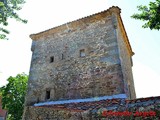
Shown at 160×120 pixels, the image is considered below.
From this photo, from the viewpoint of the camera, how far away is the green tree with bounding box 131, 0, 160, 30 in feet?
23.5

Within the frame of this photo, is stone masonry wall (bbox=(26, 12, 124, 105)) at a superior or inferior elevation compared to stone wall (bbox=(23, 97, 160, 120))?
superior

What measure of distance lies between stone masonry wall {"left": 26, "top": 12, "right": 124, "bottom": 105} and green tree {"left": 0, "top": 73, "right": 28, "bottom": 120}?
27.2 feet

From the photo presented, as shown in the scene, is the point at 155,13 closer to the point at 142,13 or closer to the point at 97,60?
the point at 142,13

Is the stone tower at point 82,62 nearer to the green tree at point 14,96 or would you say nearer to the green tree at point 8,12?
the green tree at point 8,12

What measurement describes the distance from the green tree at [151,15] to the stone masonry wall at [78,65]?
253cm

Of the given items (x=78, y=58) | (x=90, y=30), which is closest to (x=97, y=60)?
(x=78, y=58)

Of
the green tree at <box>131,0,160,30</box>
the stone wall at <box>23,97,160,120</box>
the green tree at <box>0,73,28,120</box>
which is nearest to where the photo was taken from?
the stone wall at <box>23,97,160,120</box>

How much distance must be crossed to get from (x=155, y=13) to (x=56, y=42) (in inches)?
279

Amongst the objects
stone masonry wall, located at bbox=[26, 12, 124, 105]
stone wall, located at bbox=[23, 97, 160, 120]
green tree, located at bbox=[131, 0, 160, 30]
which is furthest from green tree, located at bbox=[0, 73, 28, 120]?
green tree, located at bbox=[131, 0, 160, 30]

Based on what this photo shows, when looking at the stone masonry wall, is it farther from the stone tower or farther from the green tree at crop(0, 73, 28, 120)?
the green tree at crop(0, 73, 28, 120)

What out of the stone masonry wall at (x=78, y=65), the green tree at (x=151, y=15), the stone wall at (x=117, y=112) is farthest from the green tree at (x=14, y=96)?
the green tree at (x=151, y=15)

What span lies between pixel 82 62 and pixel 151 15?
474 cm

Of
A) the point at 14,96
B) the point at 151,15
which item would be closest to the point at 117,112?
the point at 151,15

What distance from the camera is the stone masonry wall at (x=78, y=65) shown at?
9.40 metres
